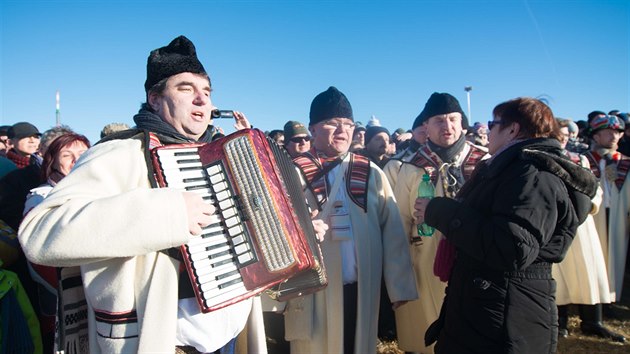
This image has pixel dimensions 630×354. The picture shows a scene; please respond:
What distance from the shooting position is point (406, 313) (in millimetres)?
3539

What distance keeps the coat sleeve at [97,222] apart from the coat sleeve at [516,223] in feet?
4.79

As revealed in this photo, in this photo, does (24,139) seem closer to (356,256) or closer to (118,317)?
(356,256)

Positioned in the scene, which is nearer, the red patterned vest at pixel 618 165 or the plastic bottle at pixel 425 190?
the plastic bottle at pixel 425 190

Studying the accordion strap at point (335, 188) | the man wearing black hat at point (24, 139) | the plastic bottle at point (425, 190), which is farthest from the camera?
the man wearing black hat at point (24, 139)

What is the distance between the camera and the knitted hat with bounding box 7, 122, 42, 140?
4.82m

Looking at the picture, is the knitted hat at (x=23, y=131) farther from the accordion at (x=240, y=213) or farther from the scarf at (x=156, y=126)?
the accordion at (x=240, y=213)

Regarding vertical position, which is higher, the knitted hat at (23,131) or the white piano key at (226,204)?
the knitted hat at (23,131)

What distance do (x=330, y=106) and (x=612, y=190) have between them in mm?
4200

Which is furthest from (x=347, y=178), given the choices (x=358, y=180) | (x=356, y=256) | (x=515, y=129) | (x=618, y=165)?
(x=618, y=165)

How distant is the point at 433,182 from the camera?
141 inches

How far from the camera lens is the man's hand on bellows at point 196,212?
134cm

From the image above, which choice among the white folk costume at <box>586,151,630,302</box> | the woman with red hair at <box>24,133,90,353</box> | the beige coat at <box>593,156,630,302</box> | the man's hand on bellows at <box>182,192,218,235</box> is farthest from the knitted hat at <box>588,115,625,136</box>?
the woman with red hair at <box>24,133,90,353</box>

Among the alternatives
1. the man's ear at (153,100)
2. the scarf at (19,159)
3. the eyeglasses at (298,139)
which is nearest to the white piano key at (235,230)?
the man's ear at (153,100)

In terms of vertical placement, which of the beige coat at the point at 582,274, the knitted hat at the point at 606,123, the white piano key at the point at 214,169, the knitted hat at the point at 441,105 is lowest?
the beige coat at the point at 582,274
